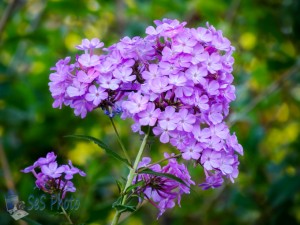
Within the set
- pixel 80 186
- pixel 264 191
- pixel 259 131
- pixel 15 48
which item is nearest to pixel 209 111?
pixel 80 186

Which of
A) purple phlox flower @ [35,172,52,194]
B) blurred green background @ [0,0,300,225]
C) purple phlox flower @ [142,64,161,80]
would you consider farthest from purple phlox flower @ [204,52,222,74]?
blurred green background @ [0,0,300,225]

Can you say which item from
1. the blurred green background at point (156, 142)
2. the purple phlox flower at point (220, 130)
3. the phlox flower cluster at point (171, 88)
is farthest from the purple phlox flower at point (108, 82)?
the blurred green background at point (156, 142)

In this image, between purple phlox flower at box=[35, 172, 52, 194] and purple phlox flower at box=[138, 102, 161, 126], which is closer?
purple phlox flower at box=[138, 102, 161, 126]

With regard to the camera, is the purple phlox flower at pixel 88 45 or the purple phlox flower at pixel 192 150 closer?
the purple phlox flower at pixel 192 150

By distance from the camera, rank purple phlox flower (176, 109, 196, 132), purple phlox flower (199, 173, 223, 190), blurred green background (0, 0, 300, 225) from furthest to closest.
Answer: blurred green background (0, 0, 300, 225) < purple phlox flower (199, 173, 223, 190) < purple phlox flower (176, 109, 196, 132)

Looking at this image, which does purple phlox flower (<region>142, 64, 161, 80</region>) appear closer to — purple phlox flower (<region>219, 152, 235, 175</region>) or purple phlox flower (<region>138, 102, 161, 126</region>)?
purple phlox flower (<region>138, 102, 161, 126</region>)

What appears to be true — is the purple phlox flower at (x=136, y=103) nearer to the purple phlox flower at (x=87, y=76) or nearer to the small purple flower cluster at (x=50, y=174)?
the purple phlox flower at (x=87, y=76)

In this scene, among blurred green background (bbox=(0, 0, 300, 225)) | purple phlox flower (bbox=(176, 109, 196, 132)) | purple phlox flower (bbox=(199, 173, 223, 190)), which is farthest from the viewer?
blurred green background (bbox=(0, 0, 300, 225))
